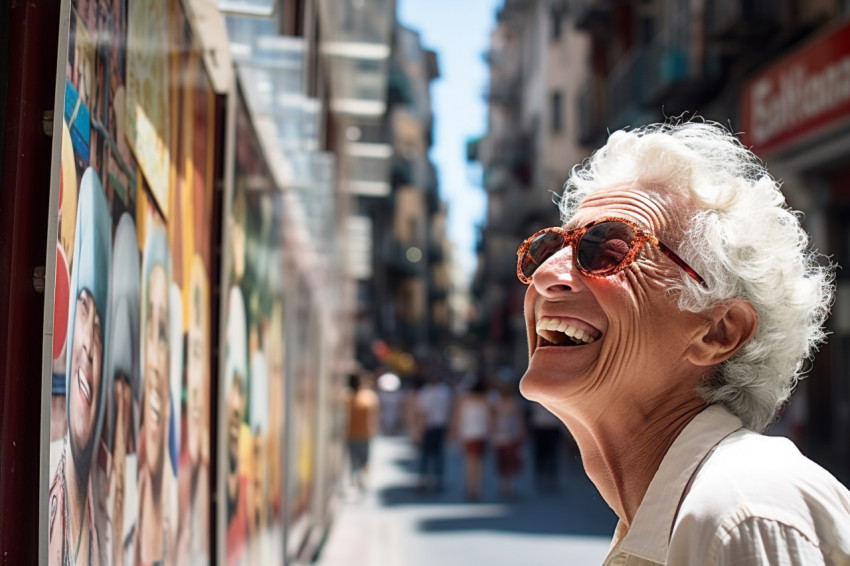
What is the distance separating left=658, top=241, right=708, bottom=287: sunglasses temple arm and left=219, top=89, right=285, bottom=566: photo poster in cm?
194

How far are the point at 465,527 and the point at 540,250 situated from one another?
36.1ft

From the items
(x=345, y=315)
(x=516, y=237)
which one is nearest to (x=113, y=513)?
(x=345, y=315)

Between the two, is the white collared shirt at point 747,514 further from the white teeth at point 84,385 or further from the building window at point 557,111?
the building window at point 557,111

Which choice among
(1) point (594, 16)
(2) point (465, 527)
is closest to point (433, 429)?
(2) point (465, 527)

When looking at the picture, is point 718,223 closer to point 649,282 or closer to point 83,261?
point 649,282

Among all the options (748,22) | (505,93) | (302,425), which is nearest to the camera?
(302,425)

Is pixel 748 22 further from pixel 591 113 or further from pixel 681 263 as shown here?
pixel 681 263

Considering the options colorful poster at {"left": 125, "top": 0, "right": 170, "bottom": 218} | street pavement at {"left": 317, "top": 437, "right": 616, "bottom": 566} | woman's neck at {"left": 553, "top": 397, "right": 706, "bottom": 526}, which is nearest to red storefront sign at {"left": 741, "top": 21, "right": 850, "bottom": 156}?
street pavement at {"left": 317, "top": 437, "right": 616, "bottom": 566}

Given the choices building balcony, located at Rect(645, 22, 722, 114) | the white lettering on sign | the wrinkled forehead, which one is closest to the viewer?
the wrinkled forehead

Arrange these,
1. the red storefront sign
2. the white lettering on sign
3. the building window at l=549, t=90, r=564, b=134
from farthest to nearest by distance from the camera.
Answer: the building window at l=549, t=90, r=564, b=134 → the white lettering on sign → the red storefront sign

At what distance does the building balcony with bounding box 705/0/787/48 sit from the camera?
1828 centimetres

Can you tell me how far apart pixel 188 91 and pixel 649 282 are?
1575 millimetres

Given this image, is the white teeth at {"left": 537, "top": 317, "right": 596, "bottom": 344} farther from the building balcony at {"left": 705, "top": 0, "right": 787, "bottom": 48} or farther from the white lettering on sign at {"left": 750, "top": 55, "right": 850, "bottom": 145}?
the building balcony at {"left": 705, "top": 0, "right": 787, "bottom": 48}

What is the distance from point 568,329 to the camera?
7.42ft
